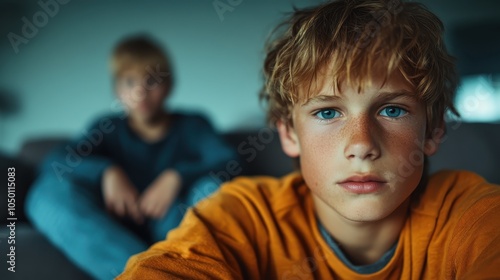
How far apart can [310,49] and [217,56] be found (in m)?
1.64

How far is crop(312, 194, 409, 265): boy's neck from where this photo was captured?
2.32 feet

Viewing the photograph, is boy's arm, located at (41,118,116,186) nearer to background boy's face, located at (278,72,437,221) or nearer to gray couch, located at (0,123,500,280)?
gray couch, located at (0,123,500,280)

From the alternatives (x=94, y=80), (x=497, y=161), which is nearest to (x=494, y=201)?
(x=497, y=161)

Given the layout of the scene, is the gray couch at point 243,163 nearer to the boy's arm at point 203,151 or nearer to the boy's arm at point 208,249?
the boy's arm at point 203,151

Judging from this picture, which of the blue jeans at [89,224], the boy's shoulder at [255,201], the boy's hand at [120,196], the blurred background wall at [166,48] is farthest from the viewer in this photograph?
the blurred background wall at [166,48]

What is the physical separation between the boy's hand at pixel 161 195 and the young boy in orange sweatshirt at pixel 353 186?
0.54 meters

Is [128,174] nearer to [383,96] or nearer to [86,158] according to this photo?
[86,158]

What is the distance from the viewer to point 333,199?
65 centimetres

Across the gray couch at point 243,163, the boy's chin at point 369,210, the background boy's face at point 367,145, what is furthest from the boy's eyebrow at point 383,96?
the gray couch at point 243,163

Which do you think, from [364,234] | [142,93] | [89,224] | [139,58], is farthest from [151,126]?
[364,234]

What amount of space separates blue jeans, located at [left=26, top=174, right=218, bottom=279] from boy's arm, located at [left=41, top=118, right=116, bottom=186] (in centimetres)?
4

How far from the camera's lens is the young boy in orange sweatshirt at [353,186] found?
0.60 m

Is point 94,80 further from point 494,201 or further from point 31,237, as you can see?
point 494,201

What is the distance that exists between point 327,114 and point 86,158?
892 millimetres
